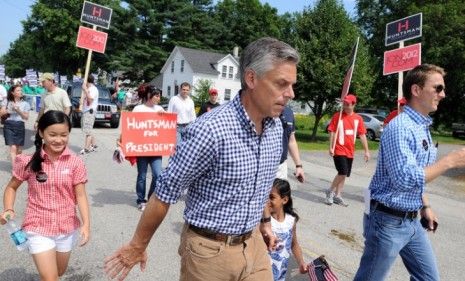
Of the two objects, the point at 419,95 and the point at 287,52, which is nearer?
the point at 287,52

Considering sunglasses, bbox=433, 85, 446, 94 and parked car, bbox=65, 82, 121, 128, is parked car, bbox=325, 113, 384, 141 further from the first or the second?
sunglasses, bbox=433, 85, 446, 94

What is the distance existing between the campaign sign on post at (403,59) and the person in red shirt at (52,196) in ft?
24.6

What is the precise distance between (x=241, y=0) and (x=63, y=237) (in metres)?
72.5

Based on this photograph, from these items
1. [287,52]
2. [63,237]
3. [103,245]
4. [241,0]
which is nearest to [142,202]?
[103,245]

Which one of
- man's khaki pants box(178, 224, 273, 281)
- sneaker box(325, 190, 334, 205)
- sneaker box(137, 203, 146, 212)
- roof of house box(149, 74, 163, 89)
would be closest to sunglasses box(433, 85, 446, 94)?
man's khaki pants box(178, 224, 273, 281)

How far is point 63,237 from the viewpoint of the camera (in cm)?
327

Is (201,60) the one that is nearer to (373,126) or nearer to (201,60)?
(201,60)

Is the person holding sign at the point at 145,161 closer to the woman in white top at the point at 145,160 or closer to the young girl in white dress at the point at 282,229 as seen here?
the woman in white top at the point at 145,160

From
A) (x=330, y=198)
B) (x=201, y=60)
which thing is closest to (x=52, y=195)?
(x=330, y=198)

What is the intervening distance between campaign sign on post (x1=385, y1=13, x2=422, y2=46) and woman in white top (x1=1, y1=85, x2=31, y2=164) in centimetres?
764

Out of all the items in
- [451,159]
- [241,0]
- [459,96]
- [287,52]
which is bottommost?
[451,159]

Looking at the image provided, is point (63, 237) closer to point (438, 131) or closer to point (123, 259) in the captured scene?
point (123, 259)

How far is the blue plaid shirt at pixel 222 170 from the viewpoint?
2178 millimetres

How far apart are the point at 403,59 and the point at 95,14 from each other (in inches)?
328
